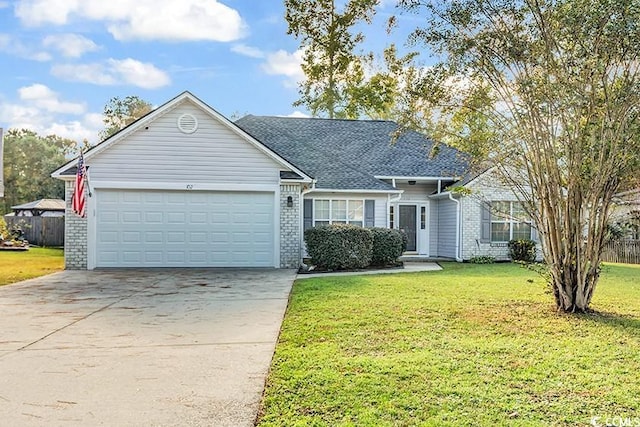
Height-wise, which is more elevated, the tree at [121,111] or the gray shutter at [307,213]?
the tree at [121,111]

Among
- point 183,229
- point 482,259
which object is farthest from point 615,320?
point 183,229

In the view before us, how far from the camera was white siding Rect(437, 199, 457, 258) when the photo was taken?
19.1 meters

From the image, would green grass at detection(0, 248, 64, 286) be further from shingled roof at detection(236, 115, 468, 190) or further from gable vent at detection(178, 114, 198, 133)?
shingled roof at detection(236, 115, 468, 190)

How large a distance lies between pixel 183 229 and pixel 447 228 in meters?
9.63

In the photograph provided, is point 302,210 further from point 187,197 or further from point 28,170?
point 28,170

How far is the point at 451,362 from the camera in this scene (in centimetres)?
521

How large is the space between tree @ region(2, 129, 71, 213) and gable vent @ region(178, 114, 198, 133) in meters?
33.5

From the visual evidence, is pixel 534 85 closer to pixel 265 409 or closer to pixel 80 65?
pixel 265 409

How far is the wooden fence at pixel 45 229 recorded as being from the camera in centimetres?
2870

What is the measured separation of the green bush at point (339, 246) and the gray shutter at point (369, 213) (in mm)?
2510

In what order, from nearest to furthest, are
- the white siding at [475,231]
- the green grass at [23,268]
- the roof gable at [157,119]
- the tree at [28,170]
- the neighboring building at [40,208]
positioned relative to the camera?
the green grass at [23,268] → the roof gable at [157,119] → the white siding at [475,231] → the neighboring building at [40,208] → the tree at [28,170]

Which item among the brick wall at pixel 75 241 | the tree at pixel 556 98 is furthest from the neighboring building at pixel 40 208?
the tree at pixel 556 98
